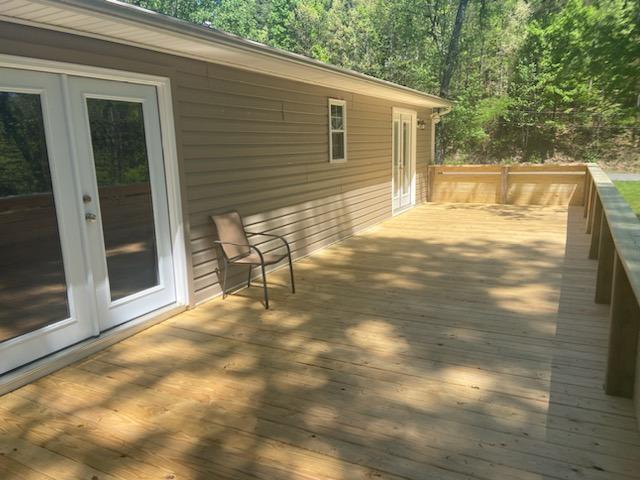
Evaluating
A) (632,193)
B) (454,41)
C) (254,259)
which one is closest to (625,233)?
(254,259)

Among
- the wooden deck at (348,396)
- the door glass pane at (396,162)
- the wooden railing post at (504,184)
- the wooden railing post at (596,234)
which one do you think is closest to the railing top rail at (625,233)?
the wooden deck at (348,396)

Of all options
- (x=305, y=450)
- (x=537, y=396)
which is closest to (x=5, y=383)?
(x=305, y=450)

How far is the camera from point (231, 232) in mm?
4250

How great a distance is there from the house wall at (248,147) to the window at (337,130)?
0.11m

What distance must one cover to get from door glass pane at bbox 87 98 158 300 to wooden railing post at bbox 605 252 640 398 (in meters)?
3.12

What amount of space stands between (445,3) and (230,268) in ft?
49.7

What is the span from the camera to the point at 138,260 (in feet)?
11.6

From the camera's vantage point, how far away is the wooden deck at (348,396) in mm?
1995

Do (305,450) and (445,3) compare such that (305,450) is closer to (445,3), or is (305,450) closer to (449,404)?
(449,404)

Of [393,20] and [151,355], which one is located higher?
[393,20]

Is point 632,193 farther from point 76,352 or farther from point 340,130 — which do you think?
point 76,352

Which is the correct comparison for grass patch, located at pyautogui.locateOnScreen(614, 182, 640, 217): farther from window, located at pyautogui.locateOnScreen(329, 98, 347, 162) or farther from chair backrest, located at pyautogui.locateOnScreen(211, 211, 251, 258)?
chair backrest, located at pyautogui.locateOnScreen(211, 211, 251, 258)

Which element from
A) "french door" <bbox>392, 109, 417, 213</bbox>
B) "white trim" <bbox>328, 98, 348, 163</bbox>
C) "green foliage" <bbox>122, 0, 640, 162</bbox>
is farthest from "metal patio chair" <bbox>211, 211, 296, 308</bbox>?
"green foliage" <bbox>122, 0, 640, 162</bbox>

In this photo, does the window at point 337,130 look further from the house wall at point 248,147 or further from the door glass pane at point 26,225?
the door glass pane at point 26,225
